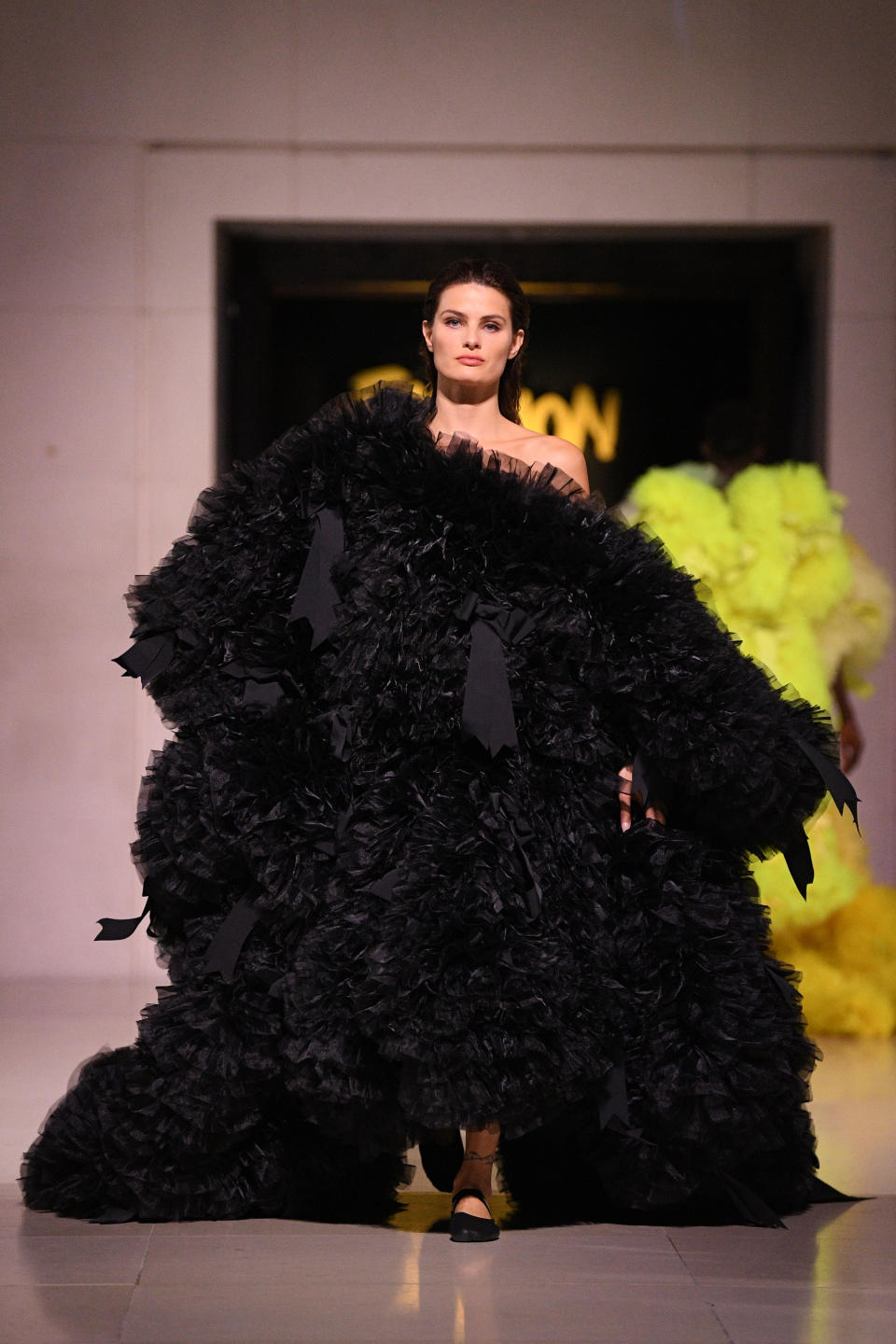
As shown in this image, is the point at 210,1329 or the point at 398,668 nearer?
the point at 210,1329

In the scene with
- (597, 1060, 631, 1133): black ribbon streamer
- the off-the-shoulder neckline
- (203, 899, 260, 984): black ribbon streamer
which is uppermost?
the off-the-shoulder neckline

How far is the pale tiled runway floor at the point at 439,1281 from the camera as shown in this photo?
2461mm

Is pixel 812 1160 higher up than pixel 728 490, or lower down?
lower down

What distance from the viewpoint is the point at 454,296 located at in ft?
11.1

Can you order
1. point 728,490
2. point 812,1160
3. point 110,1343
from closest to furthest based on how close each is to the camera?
point 110,1343 < point 812,1160 < point 728,490

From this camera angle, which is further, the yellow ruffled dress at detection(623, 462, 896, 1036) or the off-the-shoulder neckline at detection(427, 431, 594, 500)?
the yellow ruffled dress at detection(623, 462, 896, 1036)

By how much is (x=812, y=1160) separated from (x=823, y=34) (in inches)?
188

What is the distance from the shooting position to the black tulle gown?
2912 millimetres

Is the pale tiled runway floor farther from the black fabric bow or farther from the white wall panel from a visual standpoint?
the white wall panel

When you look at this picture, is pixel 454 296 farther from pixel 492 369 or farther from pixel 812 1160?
pixel 812 1160

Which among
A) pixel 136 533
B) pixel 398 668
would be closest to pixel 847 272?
pixel 136 533

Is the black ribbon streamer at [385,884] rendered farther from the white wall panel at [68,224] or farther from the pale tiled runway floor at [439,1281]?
the white wall panel at [68,224]

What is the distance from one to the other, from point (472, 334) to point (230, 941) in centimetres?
126

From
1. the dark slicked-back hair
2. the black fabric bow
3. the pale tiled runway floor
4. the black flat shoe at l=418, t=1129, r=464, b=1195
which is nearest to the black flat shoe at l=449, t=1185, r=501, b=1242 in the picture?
the pale tiled runway floor
